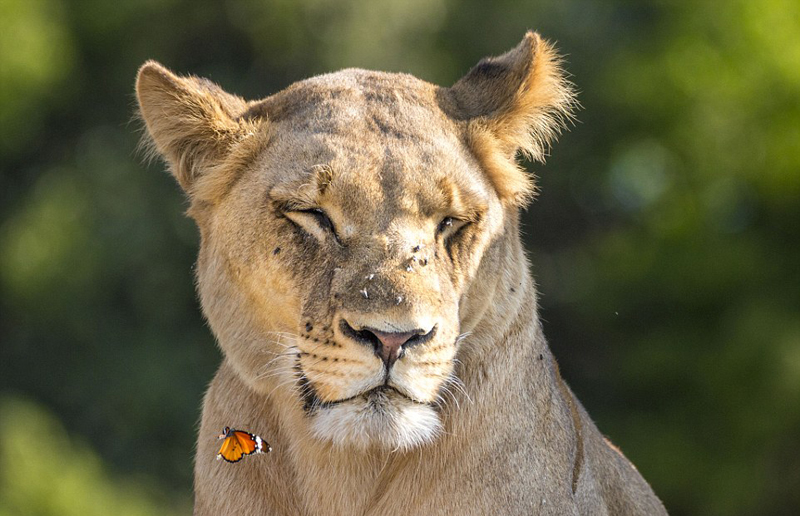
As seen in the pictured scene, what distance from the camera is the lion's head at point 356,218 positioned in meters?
4.21

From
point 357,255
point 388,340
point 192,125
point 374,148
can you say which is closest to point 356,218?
point 357,255

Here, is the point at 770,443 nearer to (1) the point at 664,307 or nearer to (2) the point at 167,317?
(1) the point at 664,307

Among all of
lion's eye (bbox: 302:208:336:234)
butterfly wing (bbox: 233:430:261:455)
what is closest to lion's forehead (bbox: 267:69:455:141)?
lion's eye (bbox: 302:208:336:234)

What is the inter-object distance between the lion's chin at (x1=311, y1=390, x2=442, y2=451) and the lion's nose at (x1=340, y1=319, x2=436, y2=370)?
15 centimetres

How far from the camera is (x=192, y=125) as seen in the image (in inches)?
189

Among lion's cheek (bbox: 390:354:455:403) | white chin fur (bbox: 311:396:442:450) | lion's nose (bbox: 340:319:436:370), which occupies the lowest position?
white chin fur (bbox: 311:396:442:450)

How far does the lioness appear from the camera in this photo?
4.25 m

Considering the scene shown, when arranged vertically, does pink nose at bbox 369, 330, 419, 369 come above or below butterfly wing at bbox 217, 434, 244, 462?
above

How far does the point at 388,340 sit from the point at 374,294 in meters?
0.16

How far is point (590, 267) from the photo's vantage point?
18375 mm

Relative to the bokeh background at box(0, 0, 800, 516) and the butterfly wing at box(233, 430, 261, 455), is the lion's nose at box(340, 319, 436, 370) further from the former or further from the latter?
the bokeh background at box(0, 0, 800, 516)

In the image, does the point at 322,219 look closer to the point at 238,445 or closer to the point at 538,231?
the point at 238,445

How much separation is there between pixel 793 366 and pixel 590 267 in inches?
143

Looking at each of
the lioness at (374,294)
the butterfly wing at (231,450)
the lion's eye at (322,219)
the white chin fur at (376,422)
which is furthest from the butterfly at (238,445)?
the lion's eye at (322,219)
